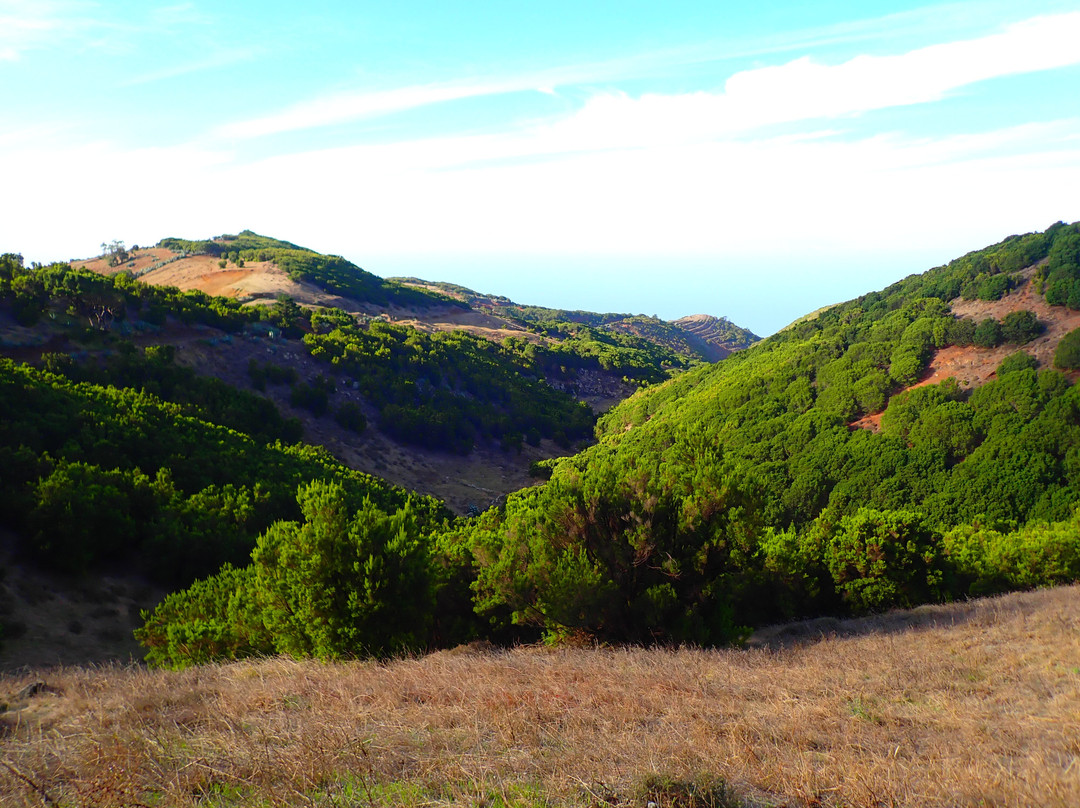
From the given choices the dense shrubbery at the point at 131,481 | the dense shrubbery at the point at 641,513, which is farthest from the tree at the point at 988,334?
the dense shrubbery at the point at 131,481

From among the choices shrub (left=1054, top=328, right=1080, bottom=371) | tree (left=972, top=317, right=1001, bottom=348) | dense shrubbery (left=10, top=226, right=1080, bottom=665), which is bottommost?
dense shrubbery (left=10, top=226, right=1080, bottom=665)

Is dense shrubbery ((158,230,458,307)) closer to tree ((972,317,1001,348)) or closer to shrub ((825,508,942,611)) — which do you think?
tree ((972,317,1001,348))

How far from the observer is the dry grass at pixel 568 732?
537 cm

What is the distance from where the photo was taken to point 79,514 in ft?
59.6

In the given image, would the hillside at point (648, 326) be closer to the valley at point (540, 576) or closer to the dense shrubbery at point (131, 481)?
the valley at point (540, 576)

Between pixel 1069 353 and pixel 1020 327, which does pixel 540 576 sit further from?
pixel 1020 327

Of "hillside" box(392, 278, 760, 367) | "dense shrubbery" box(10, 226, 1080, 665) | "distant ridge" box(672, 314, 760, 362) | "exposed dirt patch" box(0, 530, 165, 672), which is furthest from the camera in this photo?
"distant ridge" box(672, 314, 760, 362)

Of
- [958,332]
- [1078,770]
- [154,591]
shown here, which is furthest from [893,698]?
[958,332]

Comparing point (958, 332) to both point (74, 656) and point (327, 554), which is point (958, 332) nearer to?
point (327, 554)

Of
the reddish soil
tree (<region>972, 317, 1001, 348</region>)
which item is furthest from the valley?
tree (<region>972, 317, 1001, 348</region>)

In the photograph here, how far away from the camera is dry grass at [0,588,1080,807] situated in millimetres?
5367

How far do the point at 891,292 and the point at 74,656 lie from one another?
64.6 m

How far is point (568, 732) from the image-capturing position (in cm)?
695

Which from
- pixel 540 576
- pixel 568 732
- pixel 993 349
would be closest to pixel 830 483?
pixel 993 349
